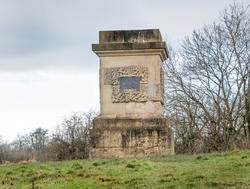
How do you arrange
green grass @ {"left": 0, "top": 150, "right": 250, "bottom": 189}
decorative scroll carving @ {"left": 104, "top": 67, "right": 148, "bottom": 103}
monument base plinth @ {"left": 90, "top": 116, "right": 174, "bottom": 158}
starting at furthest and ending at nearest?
1. decorative scroll carving @ {"left": 104, "top": 67, "right": 148, "bottom": 103}
2. monument base plinth @ {"left": 90, "top": 116, "right": 174, "bottom": 158}
3. green grass @ {"left": 0, "top": 150, "right": 250, "bottom": 189}

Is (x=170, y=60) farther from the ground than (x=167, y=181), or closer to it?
farther from the ground

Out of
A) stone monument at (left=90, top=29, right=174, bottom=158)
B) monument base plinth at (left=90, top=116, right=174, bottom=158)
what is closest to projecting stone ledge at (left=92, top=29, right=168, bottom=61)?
stone monument at (left=90, top=29, right=174, bottom=158)

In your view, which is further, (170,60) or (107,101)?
(170,60)

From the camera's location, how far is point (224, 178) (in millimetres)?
8422

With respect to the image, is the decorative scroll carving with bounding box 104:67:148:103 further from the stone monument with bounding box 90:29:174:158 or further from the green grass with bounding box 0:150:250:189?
the green grass with bounding box 0:150:250:189

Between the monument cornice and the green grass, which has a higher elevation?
the monument cornice

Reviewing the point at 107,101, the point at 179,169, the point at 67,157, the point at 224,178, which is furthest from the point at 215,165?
the point at 67,157

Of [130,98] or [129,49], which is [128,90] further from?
[129,49]

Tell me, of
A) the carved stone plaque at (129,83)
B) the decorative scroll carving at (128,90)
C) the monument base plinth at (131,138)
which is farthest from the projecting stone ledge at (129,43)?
the monument base plinth at (131,138)

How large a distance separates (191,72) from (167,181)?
55.2 feet

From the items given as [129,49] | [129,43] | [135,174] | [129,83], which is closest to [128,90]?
[129,83]

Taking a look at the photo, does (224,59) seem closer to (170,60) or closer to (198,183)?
(170,60)

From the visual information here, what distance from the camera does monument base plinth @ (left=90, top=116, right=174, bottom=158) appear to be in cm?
1413

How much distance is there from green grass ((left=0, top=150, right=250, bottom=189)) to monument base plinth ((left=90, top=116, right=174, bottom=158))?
2795 mm
